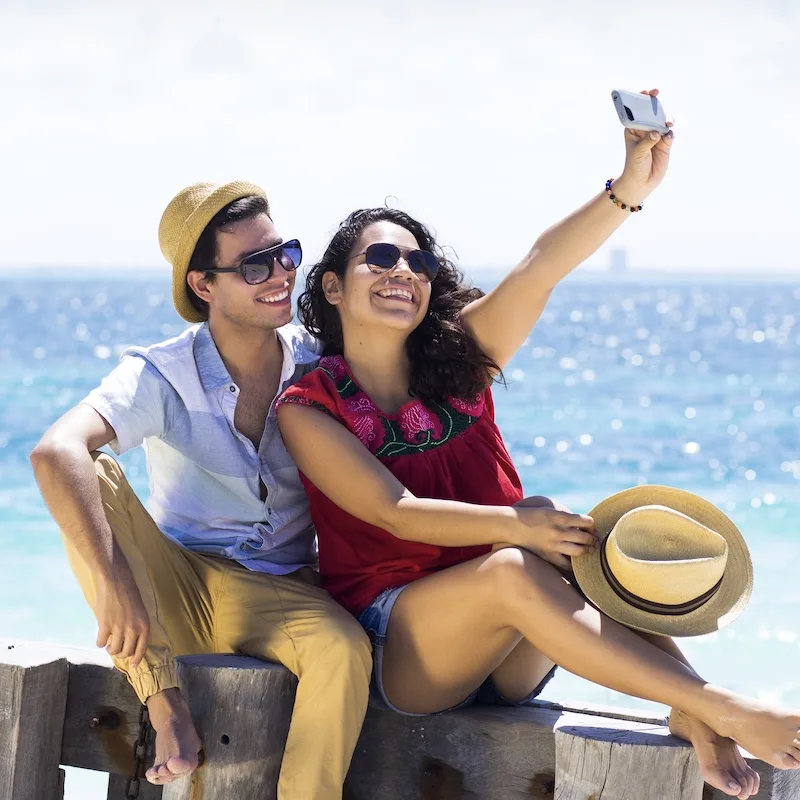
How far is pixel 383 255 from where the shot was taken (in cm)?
380

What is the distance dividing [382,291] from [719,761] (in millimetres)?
1685

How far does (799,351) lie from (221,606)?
35.4 metres

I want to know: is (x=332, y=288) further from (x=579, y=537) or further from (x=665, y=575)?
(x=665, y=575)

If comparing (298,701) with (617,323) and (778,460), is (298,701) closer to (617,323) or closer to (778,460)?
(778,460)

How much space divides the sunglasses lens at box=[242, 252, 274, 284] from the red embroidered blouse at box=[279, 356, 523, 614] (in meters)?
0.35

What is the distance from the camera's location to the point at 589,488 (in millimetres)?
16578

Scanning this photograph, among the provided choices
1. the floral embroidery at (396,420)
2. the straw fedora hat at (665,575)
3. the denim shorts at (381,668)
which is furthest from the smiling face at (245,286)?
the straw fedora hat at (665,575)

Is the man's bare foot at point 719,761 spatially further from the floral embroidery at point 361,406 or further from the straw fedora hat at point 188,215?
the straw fedora hat at point 188,215

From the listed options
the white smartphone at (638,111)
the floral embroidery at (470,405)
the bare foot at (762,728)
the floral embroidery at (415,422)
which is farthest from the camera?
the floral embroidery at (470,405)

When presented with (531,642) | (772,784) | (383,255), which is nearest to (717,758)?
(772,784)

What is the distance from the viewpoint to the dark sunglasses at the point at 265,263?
152 inches

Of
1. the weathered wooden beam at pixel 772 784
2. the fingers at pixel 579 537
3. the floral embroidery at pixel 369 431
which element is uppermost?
the floral embroidery at pixel 369 431

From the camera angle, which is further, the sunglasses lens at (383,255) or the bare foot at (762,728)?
the sunglasses lens at (383,255)

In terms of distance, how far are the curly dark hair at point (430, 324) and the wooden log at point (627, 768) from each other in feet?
3.93
